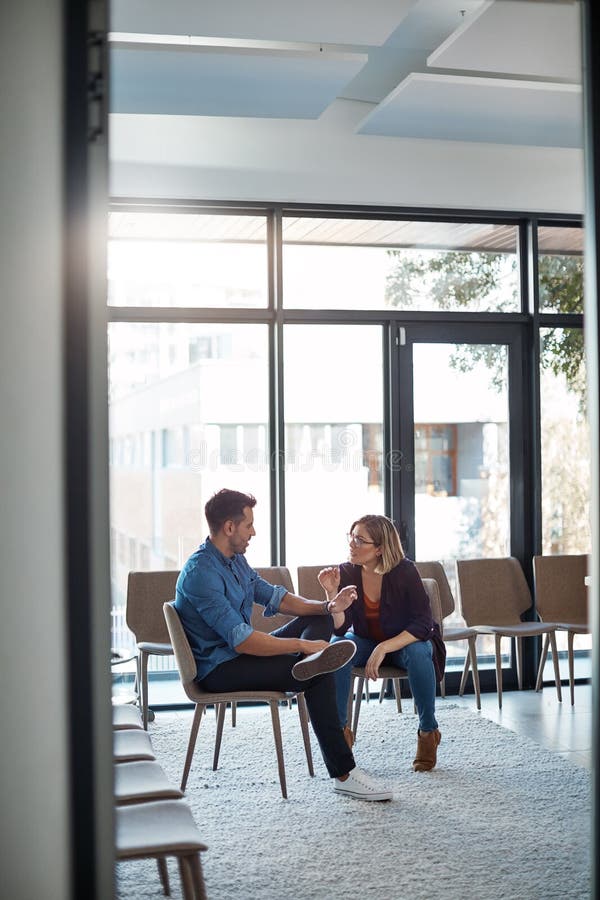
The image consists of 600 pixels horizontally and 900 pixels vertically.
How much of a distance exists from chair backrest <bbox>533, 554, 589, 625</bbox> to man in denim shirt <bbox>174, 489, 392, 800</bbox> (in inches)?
96.9

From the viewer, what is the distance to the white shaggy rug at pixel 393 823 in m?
3.41

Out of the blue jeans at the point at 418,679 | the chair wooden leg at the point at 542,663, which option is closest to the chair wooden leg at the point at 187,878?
the blue jeans at the point at 418,679

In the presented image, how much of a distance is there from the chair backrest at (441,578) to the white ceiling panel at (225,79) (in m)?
2.83

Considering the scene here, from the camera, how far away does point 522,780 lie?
4.62 metres

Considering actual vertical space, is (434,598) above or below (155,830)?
above

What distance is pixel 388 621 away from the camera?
5.00m

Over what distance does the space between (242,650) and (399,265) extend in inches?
131

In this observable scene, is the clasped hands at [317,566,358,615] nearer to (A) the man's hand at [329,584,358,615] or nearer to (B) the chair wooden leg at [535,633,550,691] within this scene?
(A) the man's hand at [329,584,358,615]

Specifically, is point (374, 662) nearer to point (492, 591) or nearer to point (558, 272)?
point (492, 591)

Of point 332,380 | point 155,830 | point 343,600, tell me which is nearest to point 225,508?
point 343,600

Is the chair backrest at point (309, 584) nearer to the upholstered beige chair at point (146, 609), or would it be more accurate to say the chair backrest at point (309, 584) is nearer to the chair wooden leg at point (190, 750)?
the upholstered beige chair at point (146, 609)

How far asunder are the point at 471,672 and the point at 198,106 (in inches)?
157

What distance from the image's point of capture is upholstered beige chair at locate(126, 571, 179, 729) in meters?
5.77

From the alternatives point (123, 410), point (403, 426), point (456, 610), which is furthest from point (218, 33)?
point (456, 610)
